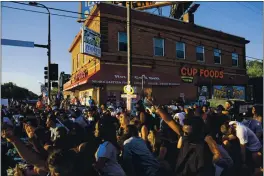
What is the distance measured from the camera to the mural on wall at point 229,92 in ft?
70.2

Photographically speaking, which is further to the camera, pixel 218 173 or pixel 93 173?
pixel 218 173

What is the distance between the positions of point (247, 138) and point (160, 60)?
13592 millimetres

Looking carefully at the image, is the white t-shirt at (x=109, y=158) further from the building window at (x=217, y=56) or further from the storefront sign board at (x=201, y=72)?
the building window at (x=217, y=56)

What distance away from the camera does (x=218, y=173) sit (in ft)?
12.7

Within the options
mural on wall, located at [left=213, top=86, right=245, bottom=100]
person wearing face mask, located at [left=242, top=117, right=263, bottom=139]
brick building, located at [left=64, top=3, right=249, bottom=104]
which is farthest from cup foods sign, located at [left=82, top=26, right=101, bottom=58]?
mural on wall, located at [left=213, top=86, right=245, bottom=100]

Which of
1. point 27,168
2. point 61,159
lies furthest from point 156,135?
point 61,159

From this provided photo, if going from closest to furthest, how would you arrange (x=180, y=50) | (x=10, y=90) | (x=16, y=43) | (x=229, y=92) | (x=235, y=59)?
(x=16, y=43) < (x=10, y=90) < (x=180, y=50) < (x=229, y=92) < (x=235, y=59)

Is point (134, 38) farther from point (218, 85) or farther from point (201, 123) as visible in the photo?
point (201, 123)

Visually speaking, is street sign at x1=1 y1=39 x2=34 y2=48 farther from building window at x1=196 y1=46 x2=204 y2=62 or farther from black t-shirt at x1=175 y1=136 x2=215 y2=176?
building window at x1=196 y1=46 x2=204 y2=62

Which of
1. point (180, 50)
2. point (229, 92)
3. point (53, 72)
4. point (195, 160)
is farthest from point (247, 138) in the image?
point (229, 92)

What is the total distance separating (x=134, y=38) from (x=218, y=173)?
12312mm

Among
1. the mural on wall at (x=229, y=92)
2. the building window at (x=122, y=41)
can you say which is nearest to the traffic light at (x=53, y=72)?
the building window at (x=122, y=41)

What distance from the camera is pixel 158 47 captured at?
18.2m

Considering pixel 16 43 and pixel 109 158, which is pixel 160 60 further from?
pixel 109 158
